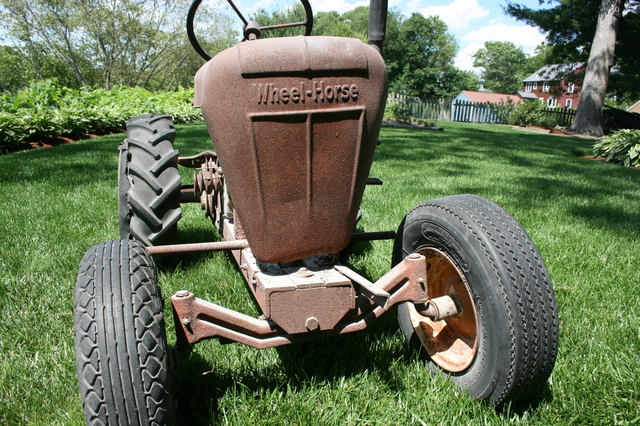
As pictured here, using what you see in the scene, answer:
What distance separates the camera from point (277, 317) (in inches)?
65.9

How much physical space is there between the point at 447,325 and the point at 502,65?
370ft

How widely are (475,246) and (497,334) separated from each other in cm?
33

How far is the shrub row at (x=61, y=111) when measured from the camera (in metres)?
8.63

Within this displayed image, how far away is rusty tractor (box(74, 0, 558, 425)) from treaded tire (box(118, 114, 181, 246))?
2.87ft

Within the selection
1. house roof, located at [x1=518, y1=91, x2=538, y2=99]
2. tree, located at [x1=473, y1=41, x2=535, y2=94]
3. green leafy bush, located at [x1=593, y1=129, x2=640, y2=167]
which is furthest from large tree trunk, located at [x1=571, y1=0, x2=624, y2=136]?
tree, located at [x1=473, y1=41, x2=535, y2=94]

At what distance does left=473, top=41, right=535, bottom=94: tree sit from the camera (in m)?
97.6

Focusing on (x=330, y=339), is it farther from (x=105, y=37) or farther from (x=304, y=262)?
(x=105, y=37)

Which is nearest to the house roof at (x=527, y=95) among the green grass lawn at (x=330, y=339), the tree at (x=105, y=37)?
A: the tree at (x=105, y=37)

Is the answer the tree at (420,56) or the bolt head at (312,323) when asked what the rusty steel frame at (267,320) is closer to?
the bolt head at (312,323)

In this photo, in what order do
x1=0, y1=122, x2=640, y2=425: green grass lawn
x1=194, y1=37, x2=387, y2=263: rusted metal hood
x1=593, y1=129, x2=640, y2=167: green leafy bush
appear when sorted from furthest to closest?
1. x1=593, y1=129, x2=640, y2=167: green leafy bush
2. x1=0, y1=122, x2=640, y2=425: green grass lawn
3. x1=194, y1=37, x2=387, y2=263: rusted metal hood

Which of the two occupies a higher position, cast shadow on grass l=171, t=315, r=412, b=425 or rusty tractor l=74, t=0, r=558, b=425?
rusty tractor l=74, t=0, r=558, b=425

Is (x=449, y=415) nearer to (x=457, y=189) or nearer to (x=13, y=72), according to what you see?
(x=457, y=189)

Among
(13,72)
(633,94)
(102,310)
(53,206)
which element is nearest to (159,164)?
(102,310)

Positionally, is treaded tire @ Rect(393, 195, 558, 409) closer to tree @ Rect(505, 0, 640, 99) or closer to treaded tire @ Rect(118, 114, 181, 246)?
treaded tire @ Rect(118, 114, 181, 246)
